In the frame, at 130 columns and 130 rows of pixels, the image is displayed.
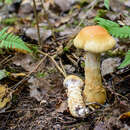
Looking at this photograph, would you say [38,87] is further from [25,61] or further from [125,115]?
[125,115]

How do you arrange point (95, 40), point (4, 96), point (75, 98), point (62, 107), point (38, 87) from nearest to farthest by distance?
point (95, 40)
point (75, 98)
point (62, 107)
point (4, 96)
point (38, 87)

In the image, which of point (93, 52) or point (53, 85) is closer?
point (93, 52)

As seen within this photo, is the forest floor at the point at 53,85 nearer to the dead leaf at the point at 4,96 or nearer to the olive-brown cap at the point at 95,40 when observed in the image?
the dead leaf at the point at 4,96

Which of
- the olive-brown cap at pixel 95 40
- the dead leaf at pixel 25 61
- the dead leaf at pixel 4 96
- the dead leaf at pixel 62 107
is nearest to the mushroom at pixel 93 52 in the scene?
the olive-brown cap at pixel 95 40

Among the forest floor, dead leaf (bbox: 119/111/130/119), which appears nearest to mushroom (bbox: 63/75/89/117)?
the forest floor

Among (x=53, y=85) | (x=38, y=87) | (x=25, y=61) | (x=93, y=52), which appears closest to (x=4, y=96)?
(x=38, y=87)

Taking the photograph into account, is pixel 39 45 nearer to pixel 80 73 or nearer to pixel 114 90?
pixel 80 73

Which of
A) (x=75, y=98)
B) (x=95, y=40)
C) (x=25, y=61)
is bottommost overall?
(x=25, y=61)
